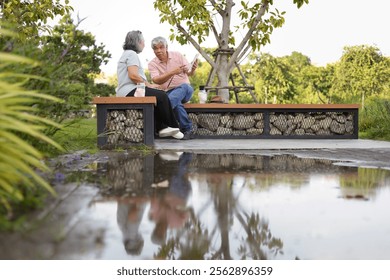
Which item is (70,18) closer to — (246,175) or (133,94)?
Result: (246,175)

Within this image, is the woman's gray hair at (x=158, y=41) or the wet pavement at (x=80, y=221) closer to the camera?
the wet pavement at (x=80, y=221)

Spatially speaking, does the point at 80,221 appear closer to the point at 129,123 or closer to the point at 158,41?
the point at 129,123

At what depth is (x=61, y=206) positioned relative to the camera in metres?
2.21

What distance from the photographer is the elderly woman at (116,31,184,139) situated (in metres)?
6.15

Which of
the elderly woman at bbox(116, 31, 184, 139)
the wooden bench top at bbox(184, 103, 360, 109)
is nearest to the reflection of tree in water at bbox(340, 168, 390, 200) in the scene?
the elderly woman at bbox(116, 31, 184, 139)

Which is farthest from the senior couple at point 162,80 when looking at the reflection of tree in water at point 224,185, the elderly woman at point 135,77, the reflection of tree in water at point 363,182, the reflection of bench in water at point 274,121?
the reflection of tree in water at point 363,182

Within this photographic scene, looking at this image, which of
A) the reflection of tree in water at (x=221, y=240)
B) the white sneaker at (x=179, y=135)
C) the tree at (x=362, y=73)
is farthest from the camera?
the tree at (x=362, y=73)

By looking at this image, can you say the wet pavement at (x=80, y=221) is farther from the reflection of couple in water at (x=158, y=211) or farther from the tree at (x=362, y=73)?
the tree at (x=362, y=73)

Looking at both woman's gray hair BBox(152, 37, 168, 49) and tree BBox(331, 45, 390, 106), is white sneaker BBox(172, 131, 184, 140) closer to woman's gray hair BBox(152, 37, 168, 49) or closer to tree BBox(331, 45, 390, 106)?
woman's gray hair BBox(152, 37, 168, 49)

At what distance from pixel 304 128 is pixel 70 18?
5755 mm

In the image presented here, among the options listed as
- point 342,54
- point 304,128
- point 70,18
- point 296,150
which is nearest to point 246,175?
point 70,18

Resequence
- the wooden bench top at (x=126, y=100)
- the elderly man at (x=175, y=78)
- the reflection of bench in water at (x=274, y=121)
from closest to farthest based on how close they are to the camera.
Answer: the wooden bench top at (x=126, y=100), the elderly man at (x=175, y=78), the reflection of bench in water at (x=274, y=121)

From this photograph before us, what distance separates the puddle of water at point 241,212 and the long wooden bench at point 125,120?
2080mm

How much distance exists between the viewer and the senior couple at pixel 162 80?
6.23 m
